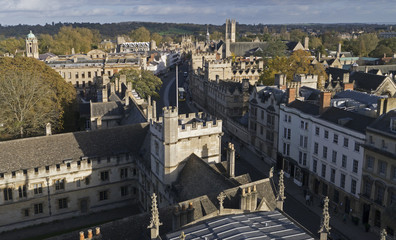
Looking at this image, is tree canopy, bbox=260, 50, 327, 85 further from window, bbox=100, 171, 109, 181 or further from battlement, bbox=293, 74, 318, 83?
window, bbox=100, 171, 109, 181

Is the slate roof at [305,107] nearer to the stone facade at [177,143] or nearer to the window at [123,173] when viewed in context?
the stone facade at [177,143]

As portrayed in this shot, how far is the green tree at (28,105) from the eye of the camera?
49.5 meters

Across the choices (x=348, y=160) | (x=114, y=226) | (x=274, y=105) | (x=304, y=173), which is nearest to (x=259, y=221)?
(x=114, y=226)

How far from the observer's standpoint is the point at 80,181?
36156 mm

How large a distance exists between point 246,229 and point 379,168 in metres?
20.9

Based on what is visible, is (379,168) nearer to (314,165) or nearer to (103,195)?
(314,165)

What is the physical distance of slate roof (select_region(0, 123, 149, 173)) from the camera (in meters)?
34.9

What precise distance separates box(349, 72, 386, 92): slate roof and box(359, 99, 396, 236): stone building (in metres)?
32.4

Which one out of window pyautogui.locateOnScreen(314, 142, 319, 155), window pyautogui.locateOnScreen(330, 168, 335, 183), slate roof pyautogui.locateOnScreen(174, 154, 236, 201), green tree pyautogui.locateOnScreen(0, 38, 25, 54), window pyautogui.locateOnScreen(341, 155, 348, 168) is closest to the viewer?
slate roof pyautogui.locateOnScreen(174, 154, 236, 201)

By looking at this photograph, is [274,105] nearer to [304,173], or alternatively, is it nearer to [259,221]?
[304,173]

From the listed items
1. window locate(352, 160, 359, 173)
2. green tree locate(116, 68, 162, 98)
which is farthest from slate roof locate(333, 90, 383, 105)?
green tree locate(116, 68, 162, 98)

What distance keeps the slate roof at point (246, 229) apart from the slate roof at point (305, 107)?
81.8ft

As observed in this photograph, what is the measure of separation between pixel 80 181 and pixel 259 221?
70.2 ft

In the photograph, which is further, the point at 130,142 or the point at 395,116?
the point at 130,142
